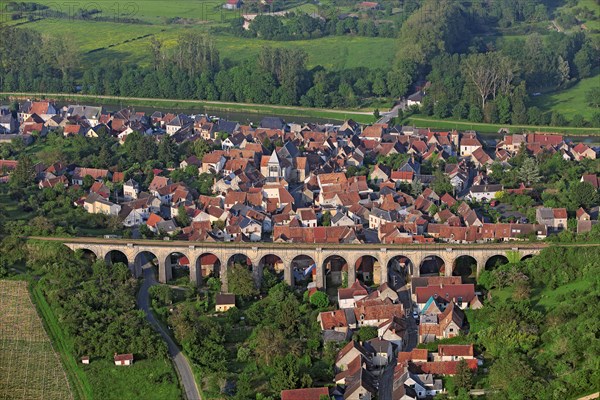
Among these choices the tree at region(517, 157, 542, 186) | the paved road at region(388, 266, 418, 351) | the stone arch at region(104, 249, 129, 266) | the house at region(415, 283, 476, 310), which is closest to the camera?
the paved road at region(388, 266, 418, 351)

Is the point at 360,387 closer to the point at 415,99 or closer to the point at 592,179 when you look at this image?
the point at 592,179

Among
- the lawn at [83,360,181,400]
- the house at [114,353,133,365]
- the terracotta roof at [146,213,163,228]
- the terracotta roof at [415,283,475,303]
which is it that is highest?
the terracotta roof at [146,213,163,228]

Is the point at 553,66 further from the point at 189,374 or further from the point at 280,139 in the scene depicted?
the point at 189,374

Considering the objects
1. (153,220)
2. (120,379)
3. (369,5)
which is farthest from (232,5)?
(120,379)

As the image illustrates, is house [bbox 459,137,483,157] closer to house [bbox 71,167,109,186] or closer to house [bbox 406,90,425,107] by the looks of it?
house [bbox 406,90,425,107]

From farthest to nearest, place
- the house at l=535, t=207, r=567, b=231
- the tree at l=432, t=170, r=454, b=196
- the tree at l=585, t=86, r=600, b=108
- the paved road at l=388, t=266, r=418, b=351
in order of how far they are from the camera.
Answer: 1. the tree at l=585, t=86, r=600, b=108
2. the tree at l=432, t=170, r=454, b=196
3. the house at l=535, t=207, r=567, b=231
4. the paved road at l=388, t=266, r=418, b=351

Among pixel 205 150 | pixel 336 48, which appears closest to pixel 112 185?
pixel 205 150

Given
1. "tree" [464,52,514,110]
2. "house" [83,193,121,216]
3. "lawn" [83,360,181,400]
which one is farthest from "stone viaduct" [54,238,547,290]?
"tree" [464,52,514,110]
